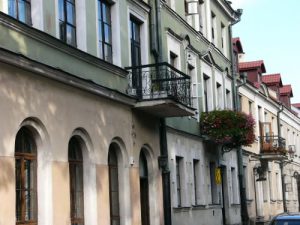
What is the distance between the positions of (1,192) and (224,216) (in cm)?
1675

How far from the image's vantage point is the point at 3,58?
36.1ft

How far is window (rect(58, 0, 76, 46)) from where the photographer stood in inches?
561

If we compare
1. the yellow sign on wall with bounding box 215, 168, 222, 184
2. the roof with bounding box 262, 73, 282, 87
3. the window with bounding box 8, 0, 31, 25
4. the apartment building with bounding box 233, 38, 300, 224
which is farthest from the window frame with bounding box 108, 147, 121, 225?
the roof with bounding box 262, 73, 282, 87

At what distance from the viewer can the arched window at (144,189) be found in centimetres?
1829

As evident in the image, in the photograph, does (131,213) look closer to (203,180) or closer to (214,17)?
(203,180)

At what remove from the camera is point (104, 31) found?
54.3ft

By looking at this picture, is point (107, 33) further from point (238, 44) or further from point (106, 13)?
point (238, 44)

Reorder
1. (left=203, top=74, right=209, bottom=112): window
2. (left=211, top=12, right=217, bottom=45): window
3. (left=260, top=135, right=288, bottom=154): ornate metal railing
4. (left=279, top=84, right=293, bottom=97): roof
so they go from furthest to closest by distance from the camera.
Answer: (left=279, top=84, right=293, bottom=97): roof → (left=260, top=135, right=288, bottom=154): ornate metal railing → (left=211, top=12, right=217, bottom=45): window → (left=203, top=74, right=209, bottom=112): window

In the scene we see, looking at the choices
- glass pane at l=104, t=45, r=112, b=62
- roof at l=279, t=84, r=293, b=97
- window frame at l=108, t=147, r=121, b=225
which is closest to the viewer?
window frame at l=108, t=147, r=121, b=225

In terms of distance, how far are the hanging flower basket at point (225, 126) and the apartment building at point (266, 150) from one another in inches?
321

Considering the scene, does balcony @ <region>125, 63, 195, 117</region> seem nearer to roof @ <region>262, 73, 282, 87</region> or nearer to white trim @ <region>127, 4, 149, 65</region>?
white trim @ <region>127, 4, 149, 65</region>

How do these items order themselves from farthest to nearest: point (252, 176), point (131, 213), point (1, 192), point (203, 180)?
point (252, 176) → point (203, 180) → point (131, 213) → point (1, 192)

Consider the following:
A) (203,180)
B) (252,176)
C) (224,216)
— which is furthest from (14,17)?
(252,176)

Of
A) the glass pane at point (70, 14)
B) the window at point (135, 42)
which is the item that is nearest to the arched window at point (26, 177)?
the glass pane at point (70, 14)
